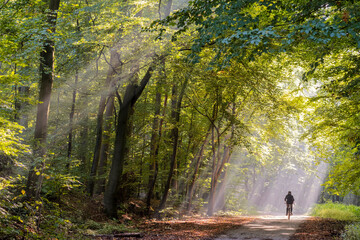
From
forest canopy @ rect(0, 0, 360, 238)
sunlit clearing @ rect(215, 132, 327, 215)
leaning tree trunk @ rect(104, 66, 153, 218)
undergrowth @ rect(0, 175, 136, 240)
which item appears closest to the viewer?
undergrowth @ rect(0, 175, 136, 240)

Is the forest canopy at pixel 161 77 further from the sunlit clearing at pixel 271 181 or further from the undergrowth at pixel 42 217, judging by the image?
the sunlit clearing at pixel 271 181

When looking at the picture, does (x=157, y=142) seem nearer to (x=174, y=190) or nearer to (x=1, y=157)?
(x=174, y=190)

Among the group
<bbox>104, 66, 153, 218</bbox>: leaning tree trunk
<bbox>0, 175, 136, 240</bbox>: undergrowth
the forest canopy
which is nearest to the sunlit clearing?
the forest canopy

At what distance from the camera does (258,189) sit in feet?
177

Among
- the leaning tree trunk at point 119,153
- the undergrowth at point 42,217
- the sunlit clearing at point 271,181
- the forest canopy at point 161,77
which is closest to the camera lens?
the undergrowth at point 42,217

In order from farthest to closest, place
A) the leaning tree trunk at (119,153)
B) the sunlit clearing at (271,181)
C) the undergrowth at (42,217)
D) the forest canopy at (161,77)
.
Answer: the sunlit clearing at (271,181), the leaning tree trunk at (119,153), the forest canopy at (161,77), the undergrowth at (42,217)

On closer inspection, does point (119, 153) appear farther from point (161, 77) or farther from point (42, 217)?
point (42, 217)

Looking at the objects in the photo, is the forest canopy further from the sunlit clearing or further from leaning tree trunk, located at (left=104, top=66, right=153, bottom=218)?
the sunlit clearing

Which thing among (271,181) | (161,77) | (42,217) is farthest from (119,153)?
(271,181)

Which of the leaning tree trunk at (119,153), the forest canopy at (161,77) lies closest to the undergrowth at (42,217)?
the forest canopy at (161,77)

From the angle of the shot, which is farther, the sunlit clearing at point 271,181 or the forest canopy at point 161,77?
the sunlit clearing at point 271,181

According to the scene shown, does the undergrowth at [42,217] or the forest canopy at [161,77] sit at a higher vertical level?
the forest canopy at [161,77]

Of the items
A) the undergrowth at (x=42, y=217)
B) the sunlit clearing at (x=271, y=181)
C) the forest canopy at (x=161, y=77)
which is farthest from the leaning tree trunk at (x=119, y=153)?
the sunlit clearing at (x=271, y=181)

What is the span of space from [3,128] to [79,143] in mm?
13625
